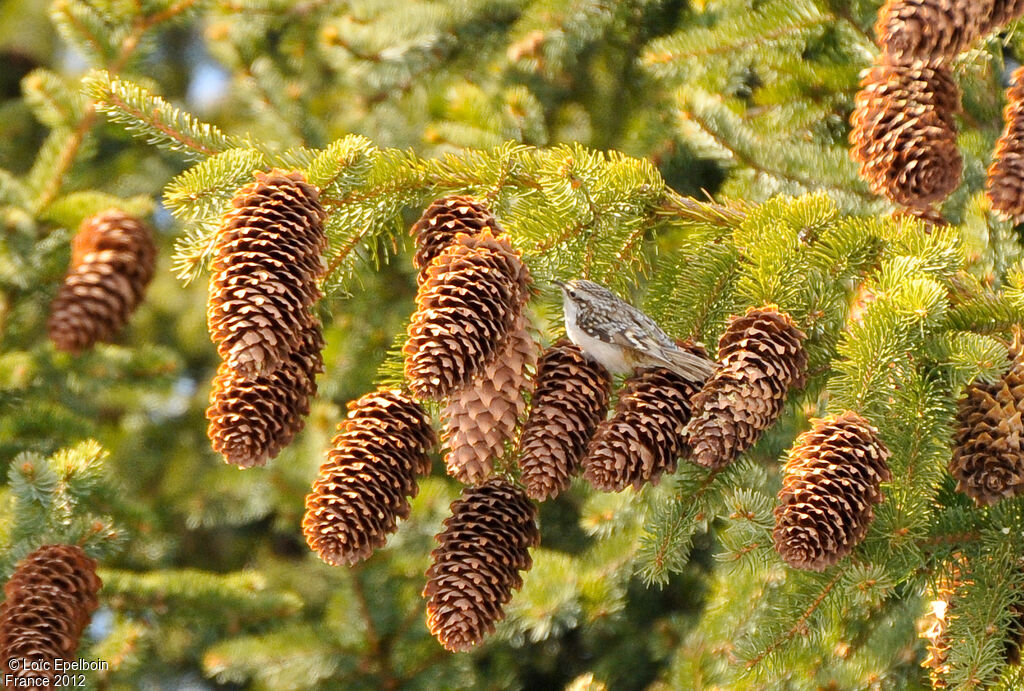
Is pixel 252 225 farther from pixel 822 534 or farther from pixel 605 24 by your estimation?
pixel 605 24

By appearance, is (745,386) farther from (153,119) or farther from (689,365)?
(153,119)

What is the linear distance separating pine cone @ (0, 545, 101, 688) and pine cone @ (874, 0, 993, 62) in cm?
236

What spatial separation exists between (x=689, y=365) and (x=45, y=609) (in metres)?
1.70

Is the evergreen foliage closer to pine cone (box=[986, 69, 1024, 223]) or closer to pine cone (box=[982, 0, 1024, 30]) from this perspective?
pine cone (box=[986, 69, 1024, 223])

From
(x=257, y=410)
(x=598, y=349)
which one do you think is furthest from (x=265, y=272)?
(x=598, y=349)

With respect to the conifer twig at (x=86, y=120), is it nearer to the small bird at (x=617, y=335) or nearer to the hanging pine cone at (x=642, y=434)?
the small bird at (x=617, y=335)

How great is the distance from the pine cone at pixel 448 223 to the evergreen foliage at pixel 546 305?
0.16 metres

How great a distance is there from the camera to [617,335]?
240cm

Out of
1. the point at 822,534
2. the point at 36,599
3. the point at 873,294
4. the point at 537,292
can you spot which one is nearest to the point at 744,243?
the point at 873,294

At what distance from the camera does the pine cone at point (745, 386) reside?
84.0 inches

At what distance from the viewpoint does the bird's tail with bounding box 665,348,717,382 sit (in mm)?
2332

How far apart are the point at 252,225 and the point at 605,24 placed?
201 cm

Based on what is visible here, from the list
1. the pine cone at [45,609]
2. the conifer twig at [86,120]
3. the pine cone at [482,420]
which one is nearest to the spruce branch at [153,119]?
the pine cone at [482,420]

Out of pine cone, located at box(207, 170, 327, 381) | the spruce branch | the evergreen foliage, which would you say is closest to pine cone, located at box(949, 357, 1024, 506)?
the evergreen foliage
